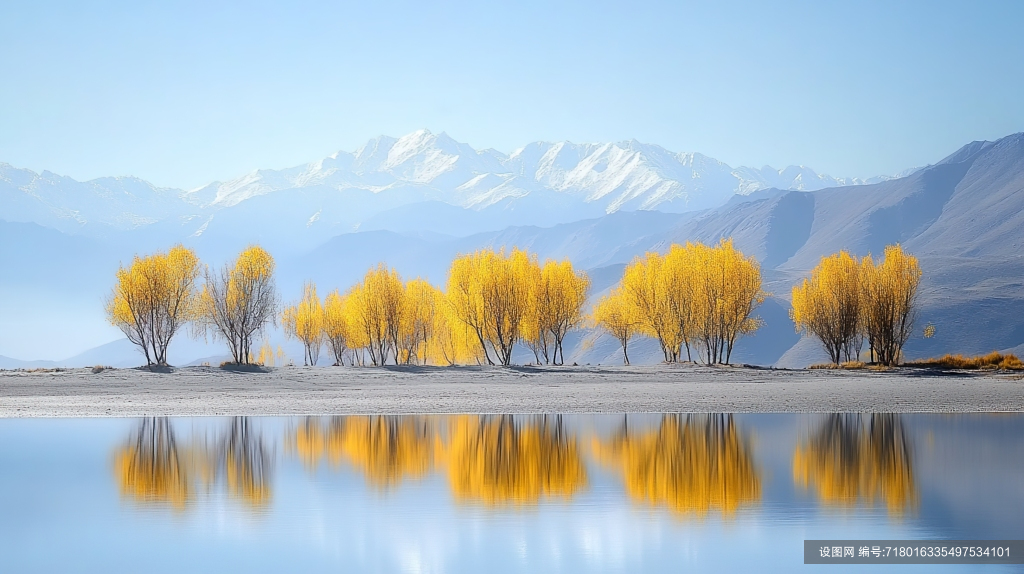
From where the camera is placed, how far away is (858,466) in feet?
57.0

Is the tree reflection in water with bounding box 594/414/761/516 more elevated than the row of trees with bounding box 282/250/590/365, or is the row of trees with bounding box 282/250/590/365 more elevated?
the row of trees with bounding box 282/250/590/365

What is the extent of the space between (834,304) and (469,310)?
27916 millimetres

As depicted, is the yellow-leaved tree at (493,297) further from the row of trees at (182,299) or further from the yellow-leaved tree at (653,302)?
the row of trees at (182,299)

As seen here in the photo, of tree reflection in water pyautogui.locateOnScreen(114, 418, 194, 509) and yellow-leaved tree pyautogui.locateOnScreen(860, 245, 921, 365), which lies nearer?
tree reflection in water pyautogui.locateOnScreen(114, 418, 194, 509)

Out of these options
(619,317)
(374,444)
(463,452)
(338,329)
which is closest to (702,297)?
(619,317)

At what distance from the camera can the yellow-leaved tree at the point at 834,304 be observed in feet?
222

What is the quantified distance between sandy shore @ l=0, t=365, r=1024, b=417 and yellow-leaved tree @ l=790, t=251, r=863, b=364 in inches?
442

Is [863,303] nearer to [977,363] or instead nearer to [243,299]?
[977,363]

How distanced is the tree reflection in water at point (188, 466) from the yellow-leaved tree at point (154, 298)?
37622mm

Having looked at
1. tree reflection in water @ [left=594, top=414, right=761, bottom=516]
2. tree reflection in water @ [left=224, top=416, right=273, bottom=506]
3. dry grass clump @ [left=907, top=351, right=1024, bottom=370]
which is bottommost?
dry grass clump @ [left=907, top=351, right=1024, bottom=370]

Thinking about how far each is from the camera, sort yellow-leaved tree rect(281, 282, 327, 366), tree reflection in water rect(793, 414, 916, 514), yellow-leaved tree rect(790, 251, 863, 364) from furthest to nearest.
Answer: yellow-leaved tree rect(281, 282, 327, 366) → yellow-leaved tree rect(790, 251, 863, 364) → tree reflection in water rect(793, 414, 916, 514)

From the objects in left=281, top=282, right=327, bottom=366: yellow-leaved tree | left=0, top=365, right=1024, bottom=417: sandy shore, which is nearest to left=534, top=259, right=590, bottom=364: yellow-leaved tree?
left=0, top=365, right=1024, bottom=417: sandy shore

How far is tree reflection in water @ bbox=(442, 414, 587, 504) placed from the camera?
15.2 metres

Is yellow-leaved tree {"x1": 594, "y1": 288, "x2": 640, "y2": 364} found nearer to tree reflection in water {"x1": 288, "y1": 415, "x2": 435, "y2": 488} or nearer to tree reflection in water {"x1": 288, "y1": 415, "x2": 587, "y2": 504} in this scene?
tree reflection in water {"x1": 288, "y1": 415, "x2": 587, "y2": 504}
